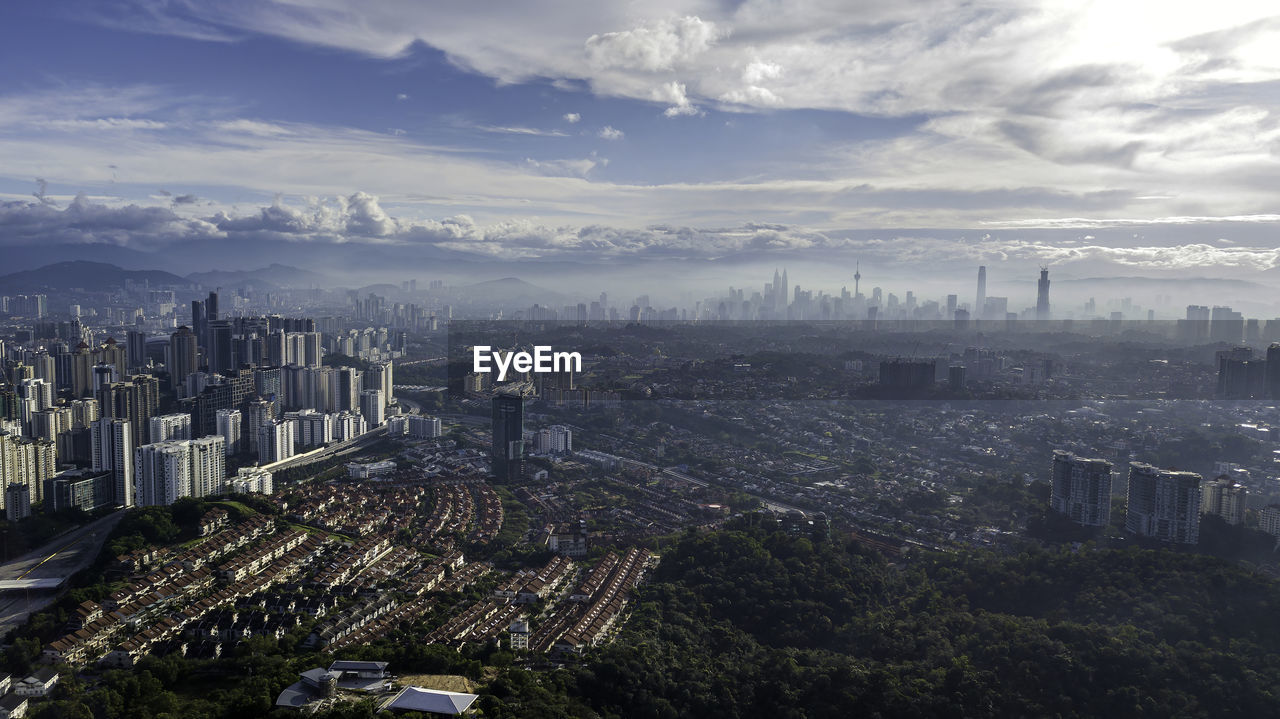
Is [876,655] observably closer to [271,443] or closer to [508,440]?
[508,440]

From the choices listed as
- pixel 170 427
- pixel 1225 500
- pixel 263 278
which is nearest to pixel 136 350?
pixel 170 427

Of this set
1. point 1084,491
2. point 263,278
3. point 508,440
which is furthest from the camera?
→ point 263,278

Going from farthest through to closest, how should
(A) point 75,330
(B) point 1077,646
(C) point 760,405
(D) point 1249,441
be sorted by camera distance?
(A) point 75,330
(C) point 760,405
(D) point 1249,441
(B) point 1077,646

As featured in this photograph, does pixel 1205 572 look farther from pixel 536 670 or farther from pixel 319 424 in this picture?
pixel 319 424

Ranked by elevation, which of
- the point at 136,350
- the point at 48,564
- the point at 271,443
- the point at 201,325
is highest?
the point at 201,325

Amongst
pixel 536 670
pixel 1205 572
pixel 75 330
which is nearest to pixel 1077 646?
pixel 1205 572

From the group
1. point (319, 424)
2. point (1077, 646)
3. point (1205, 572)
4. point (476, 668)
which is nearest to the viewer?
point (476, 668)
